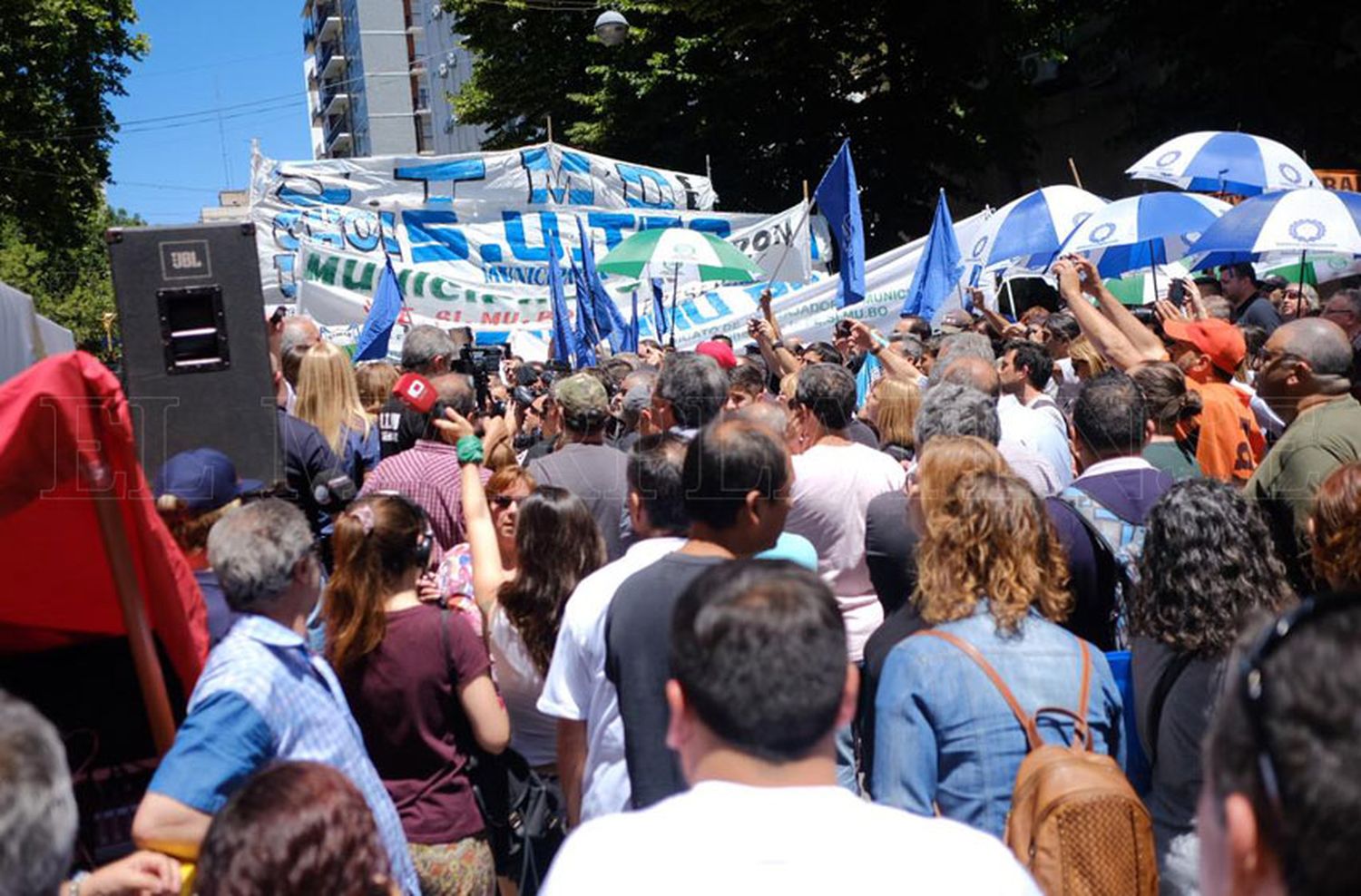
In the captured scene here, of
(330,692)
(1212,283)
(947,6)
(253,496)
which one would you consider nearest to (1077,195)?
(1212,283)

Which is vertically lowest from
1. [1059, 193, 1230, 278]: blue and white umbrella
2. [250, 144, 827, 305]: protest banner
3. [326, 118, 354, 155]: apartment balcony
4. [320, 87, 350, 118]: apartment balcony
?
[1059, 193, 1230, 278]: blue and white umbrella

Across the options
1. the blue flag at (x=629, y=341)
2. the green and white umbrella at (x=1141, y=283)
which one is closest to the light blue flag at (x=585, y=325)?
the blue flag at (x=629, y=341)

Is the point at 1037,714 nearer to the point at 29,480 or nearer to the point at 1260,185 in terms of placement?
the point at 29,480

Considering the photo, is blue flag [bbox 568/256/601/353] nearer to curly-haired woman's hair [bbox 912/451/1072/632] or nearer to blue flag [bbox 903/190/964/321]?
blue flag [bbox 903/190/964/321]

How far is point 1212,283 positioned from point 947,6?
15.5 meters

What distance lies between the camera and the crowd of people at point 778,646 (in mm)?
1698

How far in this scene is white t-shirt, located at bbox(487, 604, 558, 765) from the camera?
383 centimetres

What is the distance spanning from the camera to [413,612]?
354cm

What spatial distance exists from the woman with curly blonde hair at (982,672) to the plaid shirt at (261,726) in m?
1.15

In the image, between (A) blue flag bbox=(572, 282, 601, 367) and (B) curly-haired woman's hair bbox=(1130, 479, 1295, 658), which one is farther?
(A) blue flag bbox=(572, 282, 601, 367)

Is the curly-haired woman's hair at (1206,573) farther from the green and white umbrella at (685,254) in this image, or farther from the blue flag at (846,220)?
the green and white umbrella at (685,254)

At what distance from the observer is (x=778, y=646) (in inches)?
72.1

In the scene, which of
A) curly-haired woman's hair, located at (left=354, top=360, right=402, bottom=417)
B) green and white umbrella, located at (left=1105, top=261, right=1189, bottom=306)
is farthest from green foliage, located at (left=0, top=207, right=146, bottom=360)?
curly-haired woman's hair, located at (left=354, top=360, right=402, bottom=417)

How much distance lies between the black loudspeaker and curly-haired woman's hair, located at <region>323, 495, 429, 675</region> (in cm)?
96
